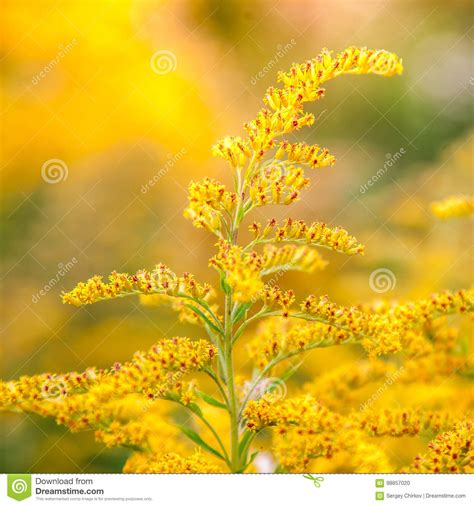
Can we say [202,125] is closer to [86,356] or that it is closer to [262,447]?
[86,356]

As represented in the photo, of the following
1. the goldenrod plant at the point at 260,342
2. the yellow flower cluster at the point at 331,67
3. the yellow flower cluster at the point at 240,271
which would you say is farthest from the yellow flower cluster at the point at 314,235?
the yellow flower cluster at the point at 331,67

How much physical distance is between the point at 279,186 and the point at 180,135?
3.10ft

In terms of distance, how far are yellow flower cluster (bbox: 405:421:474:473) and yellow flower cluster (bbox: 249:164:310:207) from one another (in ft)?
2.26

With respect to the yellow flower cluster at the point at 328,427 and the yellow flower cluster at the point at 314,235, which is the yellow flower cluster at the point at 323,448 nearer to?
the yellow flower cluster at the point at 328,427

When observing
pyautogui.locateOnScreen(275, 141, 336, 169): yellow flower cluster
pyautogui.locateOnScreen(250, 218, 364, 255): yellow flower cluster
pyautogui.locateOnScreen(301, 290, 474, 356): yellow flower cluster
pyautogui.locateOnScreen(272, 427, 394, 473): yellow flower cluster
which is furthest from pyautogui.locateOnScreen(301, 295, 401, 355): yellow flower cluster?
pyautogui.locateOnScreen(275, 141, 336, 169): yellow flower cluster

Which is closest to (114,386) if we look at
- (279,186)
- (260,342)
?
(260,342)

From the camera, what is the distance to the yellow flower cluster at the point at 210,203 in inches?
64.8

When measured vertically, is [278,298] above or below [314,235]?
below

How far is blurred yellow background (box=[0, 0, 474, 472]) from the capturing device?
236 centimetres

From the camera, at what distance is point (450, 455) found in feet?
5.41
